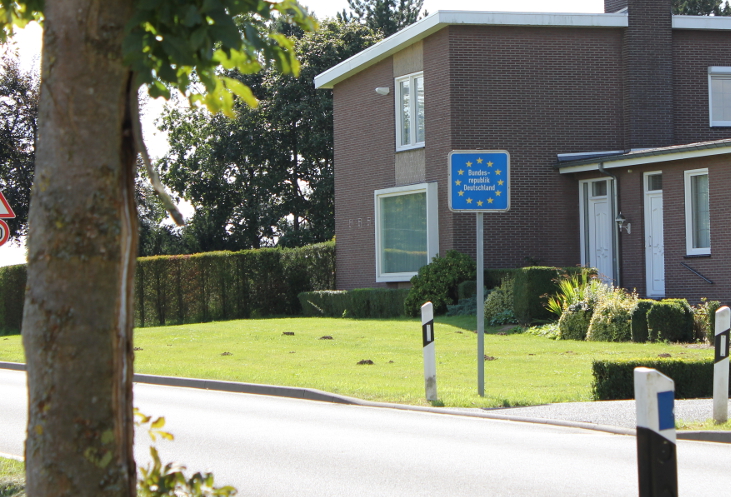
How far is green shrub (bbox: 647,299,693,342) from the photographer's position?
17.0 meters

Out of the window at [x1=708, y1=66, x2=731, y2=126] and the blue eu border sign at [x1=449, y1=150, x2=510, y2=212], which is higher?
the window at [x1=708, y1=66, x2=731, y2=126]

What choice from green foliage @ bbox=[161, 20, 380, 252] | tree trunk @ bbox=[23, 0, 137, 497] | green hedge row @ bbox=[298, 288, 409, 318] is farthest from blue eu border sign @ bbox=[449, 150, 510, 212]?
green foliage @ bbox=[161, 20, 380, 252]

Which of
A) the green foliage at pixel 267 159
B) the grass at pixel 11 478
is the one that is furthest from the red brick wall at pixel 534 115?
the grass at pixel 11 478

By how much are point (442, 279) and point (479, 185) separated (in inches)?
443

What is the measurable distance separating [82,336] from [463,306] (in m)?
19.3

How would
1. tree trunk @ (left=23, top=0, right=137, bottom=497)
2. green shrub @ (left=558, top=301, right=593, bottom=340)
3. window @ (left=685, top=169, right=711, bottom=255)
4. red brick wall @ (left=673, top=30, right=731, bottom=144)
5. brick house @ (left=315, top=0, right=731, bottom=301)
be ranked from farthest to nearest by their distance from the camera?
red brick wall @ (left=673, top=30, right=731, bottom=144)
brick house @ (left=315, top=0, right=731, bottom=301)
window @ (left=685, top=169, right=711, bottom=255)
green shrub @ (left=558, top=301, right=593, bottom=340)
tree trunk @ (left=23, top=0, right=137, bottom=497)

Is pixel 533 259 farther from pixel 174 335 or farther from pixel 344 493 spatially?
pixel 344 493

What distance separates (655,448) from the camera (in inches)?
146

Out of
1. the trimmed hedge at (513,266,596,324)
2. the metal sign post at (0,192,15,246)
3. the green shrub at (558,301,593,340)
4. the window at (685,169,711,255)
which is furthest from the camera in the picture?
the window at (685,169,711,255)

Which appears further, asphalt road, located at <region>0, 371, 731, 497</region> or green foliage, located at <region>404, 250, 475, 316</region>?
green foliage, located at <region>404, 250, 475, 316</region>

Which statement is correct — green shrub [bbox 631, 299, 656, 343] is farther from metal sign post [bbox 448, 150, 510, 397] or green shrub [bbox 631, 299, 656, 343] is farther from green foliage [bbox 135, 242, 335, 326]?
green foliage [bbox 135, 242, 335, 326]

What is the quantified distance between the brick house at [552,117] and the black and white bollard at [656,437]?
19.4m

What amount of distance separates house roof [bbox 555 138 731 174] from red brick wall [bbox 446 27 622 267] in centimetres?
53

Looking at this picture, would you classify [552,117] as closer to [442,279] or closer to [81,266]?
[442,279]
